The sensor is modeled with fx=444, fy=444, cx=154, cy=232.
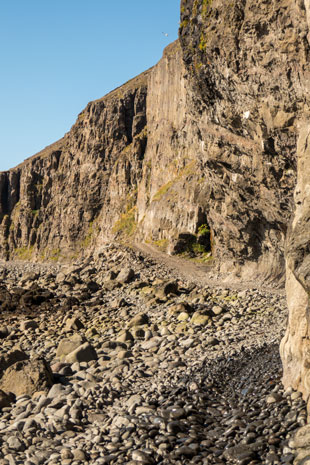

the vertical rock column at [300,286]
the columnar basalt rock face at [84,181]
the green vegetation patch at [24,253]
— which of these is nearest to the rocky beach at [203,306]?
the vertical rock column at [300,286]

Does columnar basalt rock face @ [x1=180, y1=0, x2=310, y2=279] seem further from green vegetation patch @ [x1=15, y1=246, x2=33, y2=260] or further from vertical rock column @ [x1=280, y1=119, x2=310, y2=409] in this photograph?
green vegetation patch @ [x1=15, y1=246, x2=33, y2=260]

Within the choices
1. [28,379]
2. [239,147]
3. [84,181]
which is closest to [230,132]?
[239,147]

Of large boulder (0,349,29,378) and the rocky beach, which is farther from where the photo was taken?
large boulder (0,349,29,378)

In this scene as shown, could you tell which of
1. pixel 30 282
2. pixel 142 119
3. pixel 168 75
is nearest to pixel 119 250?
pixel 30 282

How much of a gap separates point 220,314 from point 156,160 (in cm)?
3937

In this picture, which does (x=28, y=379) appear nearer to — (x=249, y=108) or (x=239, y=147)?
(x=249, y=108)

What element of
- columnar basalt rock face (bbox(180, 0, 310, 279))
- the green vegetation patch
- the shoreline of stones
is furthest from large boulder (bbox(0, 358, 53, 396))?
the green vegetation patch

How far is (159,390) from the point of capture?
455 inches

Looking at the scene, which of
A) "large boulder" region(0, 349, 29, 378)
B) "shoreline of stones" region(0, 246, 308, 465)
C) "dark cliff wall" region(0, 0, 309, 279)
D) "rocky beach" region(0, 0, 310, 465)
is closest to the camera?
"shoreline of stones" region(0, 246, 308, 465)

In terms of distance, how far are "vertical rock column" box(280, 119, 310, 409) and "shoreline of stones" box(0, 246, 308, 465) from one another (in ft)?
1.76

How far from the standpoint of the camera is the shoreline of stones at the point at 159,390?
8.59 m

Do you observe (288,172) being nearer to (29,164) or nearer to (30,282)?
(30,282)

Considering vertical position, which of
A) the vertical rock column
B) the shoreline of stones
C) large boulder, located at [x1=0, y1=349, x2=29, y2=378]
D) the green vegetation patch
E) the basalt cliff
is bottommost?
the green vegetation patch

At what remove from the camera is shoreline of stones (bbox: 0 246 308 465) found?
8.59 metres
